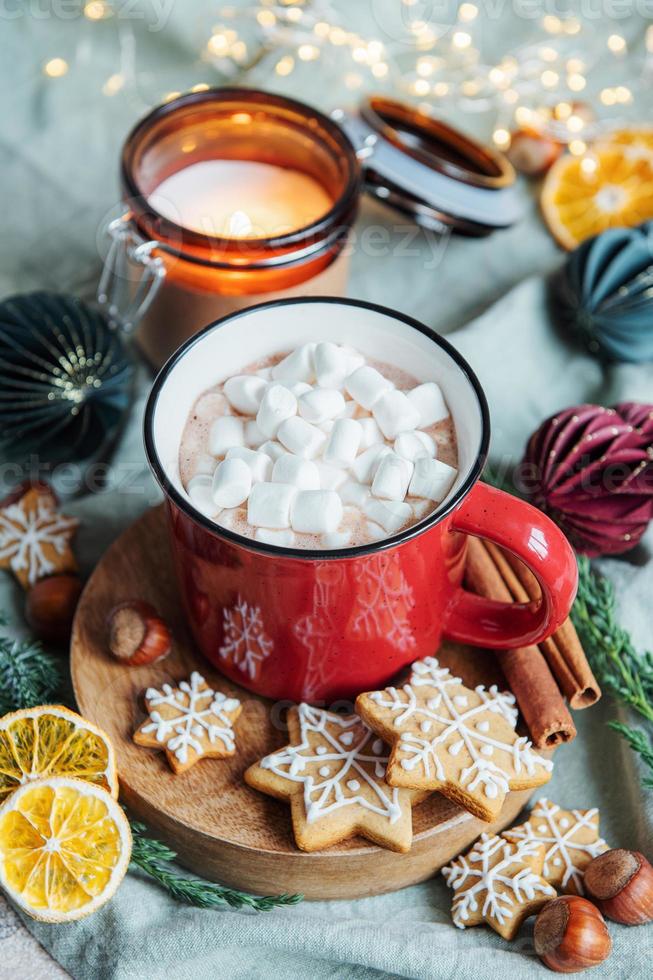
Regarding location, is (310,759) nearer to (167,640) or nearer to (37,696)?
(167,640)

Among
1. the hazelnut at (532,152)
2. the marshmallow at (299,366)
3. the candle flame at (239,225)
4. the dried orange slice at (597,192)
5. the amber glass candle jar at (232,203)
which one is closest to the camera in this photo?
the marshmallow at (299,366)

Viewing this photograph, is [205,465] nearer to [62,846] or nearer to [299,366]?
[299,366]

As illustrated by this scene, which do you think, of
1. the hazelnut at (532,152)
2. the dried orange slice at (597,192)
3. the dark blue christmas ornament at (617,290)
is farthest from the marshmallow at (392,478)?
the hazelnut at (532,152)

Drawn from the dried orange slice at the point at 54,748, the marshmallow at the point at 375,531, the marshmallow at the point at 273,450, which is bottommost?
the dried orange slice at the point at 54,748

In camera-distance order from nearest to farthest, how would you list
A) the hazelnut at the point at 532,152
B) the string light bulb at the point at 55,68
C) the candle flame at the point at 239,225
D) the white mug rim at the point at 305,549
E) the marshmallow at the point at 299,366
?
the white mug rim at the point at 305,549 → the marshmallow at the point at 299,366 → the candle flame at the point at 239,225 → the hazelnut at the point at 532,152 → the string light bulb at the point at 55,68

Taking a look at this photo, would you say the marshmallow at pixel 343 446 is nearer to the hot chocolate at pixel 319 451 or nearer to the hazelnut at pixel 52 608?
the hot chocolate at pixel 319 451

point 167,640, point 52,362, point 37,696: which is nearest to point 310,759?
point 167,640

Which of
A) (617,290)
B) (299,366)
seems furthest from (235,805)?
(617,290)
